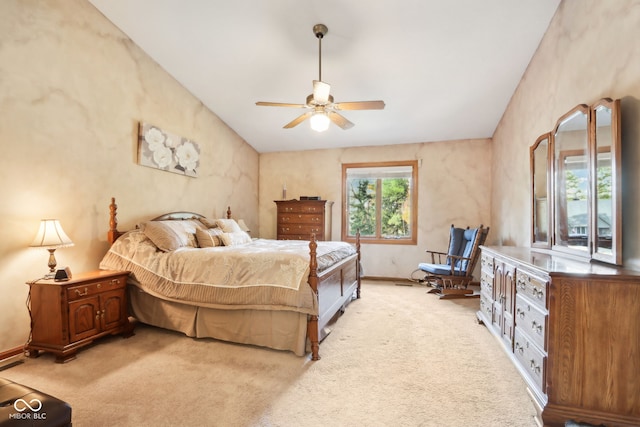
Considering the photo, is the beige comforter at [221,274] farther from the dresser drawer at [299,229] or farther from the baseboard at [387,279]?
the baseboard at [387,279]

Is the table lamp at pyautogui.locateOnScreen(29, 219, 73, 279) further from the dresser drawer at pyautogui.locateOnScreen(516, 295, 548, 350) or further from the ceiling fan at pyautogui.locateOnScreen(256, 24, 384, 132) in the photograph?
the dresser drawer at pyautogui.locateOnScreen(516, 295, 548, 350)

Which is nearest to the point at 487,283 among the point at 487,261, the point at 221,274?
the point at 487,261

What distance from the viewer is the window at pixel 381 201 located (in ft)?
19.0

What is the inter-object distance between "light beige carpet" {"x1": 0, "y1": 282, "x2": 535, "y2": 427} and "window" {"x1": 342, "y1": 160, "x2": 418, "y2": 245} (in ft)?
9.17

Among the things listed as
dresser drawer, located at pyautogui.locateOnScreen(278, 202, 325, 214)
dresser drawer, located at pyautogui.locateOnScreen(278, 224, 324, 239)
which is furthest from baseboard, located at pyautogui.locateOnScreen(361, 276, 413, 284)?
dresser drawer, located at pyautogui.locateOnScreen(278, 202, 325, 214)

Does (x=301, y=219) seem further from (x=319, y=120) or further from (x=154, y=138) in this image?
(x=319, y=120)

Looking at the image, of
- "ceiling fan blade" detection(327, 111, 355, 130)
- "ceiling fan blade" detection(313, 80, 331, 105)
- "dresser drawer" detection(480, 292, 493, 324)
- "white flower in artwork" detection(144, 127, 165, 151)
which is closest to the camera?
"ceiling fan blade" detection(313, 80, 331, 105)

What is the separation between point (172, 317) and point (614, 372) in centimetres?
336

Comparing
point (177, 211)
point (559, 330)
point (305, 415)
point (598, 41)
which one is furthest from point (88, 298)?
point (598, 41)

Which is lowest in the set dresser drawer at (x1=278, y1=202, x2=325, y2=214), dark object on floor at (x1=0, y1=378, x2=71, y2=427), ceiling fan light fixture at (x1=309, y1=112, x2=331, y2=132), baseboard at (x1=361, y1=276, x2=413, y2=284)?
baseboard at (x1=361, y1=276, x2=413, y2=284)

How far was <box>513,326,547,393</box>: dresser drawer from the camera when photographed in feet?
6.06

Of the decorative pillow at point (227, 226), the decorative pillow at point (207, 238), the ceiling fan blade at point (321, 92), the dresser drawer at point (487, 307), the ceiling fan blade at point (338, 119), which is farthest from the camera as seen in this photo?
the decorative pillow at point (227, 226)

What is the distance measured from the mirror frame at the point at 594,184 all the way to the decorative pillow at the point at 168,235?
12.0 feet

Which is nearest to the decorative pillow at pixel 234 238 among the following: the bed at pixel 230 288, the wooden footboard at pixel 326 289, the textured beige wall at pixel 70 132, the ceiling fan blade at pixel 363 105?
the bed at pixel 230 288
